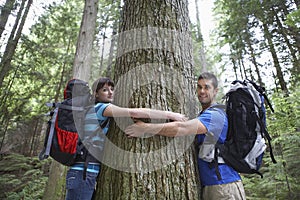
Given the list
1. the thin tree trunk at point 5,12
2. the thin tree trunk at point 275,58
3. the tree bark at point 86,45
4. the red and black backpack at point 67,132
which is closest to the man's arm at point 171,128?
the red and black backpack at point 67,132

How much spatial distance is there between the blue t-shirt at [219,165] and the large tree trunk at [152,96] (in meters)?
0.12

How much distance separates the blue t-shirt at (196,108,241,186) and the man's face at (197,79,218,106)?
37cm

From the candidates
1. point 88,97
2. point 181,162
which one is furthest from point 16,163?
point 181,162

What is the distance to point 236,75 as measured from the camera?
15.6m

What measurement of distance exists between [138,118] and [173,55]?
0.90m

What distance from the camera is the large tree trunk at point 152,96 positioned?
2.10 metres

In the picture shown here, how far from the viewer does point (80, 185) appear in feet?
7.64

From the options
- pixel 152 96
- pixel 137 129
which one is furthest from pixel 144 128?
pixel 152 96

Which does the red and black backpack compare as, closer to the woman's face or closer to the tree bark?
the woman's face

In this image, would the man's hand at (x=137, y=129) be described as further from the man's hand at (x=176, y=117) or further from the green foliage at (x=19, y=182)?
the green foliage at (x=19, y=182)

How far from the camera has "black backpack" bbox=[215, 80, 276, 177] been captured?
2238 millimetres

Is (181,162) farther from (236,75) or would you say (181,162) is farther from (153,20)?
(236,75)

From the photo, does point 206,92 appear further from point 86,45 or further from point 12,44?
point 12,44

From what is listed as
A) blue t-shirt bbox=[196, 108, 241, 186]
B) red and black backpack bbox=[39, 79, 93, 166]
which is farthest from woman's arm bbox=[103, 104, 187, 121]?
red and black backpack bbox=[39, 79, 93, 166]
